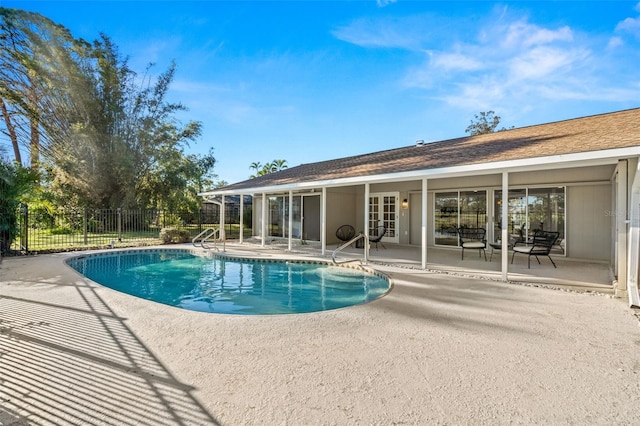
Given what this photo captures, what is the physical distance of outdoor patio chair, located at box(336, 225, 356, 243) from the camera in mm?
13170

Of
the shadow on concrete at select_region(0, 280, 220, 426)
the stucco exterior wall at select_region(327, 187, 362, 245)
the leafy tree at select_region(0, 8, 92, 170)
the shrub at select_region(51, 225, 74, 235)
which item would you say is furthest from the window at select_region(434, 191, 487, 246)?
the leafy tree at select_region(0, 8, 92, 170)

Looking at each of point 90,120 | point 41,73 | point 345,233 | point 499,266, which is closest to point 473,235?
point 499,266

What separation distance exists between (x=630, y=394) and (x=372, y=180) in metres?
6.62

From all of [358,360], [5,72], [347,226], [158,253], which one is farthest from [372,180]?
[5,72]

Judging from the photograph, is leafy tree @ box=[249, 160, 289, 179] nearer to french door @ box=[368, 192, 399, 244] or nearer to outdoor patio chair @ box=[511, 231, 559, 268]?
french door @ box=[368, 192, 399, 244]

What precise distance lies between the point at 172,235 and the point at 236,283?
7.84 meters

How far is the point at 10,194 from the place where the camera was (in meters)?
9.41

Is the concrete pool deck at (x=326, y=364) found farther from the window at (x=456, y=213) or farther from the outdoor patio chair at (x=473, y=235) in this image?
the window at (x=456, y=213)

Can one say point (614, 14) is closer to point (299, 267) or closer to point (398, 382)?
point (299, 267)

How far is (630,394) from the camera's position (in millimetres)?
2531

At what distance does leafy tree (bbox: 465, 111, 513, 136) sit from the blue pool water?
22394 mm

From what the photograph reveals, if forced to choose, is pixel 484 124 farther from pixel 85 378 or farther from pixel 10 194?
pixel 85 378

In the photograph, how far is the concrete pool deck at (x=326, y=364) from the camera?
2271 mm

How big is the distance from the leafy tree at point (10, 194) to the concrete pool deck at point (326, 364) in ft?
20.8
